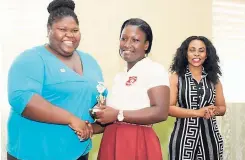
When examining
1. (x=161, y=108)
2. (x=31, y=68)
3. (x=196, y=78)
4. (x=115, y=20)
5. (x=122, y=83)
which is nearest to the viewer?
(x=31, y=68)

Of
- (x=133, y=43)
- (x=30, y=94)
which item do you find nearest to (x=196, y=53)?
(x=133, y=43)

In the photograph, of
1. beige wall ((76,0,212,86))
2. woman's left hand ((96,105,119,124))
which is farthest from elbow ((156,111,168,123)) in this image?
beige wall ((76,0,212,86))

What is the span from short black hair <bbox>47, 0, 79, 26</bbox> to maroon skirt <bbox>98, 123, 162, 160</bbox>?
2.10 feet

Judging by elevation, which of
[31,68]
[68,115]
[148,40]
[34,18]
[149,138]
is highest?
[34,18]

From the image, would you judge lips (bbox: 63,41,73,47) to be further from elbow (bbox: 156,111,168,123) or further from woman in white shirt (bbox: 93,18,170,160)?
elbow (bbox: 156,111,168,123)

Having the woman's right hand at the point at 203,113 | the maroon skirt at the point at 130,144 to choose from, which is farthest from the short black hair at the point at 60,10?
the woman's right hand at the point at 203,113

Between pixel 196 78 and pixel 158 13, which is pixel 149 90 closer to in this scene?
pixel 196 78

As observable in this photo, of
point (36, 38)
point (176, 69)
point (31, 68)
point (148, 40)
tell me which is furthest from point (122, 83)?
point (36, 38)

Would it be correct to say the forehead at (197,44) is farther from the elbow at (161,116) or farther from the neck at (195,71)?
the elbow at (161,116)

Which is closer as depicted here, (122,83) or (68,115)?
(68,115)

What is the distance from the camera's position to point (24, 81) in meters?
1.62

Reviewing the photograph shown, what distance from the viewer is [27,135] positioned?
171 centimetres

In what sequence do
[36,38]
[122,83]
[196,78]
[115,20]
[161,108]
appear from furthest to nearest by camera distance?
[115,20] < [36,38] < [196,78] < [122,83] < [161,108]

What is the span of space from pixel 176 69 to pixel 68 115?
1.34m
